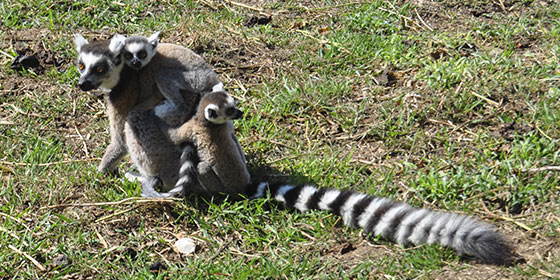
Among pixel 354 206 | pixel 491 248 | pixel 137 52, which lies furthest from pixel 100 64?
pixel 491 248

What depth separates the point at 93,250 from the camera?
15.5 ft

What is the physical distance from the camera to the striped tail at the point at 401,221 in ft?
13.2

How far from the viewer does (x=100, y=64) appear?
5.04m

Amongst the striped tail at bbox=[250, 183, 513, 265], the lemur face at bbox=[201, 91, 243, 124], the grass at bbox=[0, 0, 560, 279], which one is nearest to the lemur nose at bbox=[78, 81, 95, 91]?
the grass at bbox=[0, 0, 560, 279]

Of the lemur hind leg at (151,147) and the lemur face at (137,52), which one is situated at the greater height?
the lemur face at (137,52)

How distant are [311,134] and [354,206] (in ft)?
4.49

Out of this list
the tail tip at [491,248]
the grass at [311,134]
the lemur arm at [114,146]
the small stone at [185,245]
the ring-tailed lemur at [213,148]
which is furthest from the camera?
the lemur arm at [114,146]

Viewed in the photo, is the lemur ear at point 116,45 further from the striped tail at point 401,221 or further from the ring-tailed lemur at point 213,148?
the striped tail at point 401,221

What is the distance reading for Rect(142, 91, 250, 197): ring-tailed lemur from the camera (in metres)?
4.82

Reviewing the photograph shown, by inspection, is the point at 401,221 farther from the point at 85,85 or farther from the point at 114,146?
the point at 85,85

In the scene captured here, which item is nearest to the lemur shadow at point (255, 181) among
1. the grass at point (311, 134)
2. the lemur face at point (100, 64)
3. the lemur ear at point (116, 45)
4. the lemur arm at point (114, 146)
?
the grass at point (311, 134)

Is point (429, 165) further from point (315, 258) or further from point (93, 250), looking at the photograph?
point (93, 250)

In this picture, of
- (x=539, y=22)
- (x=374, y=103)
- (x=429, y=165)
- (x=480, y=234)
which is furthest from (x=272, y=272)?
(x=539, y=22)

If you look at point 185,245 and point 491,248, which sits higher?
point 491,248
